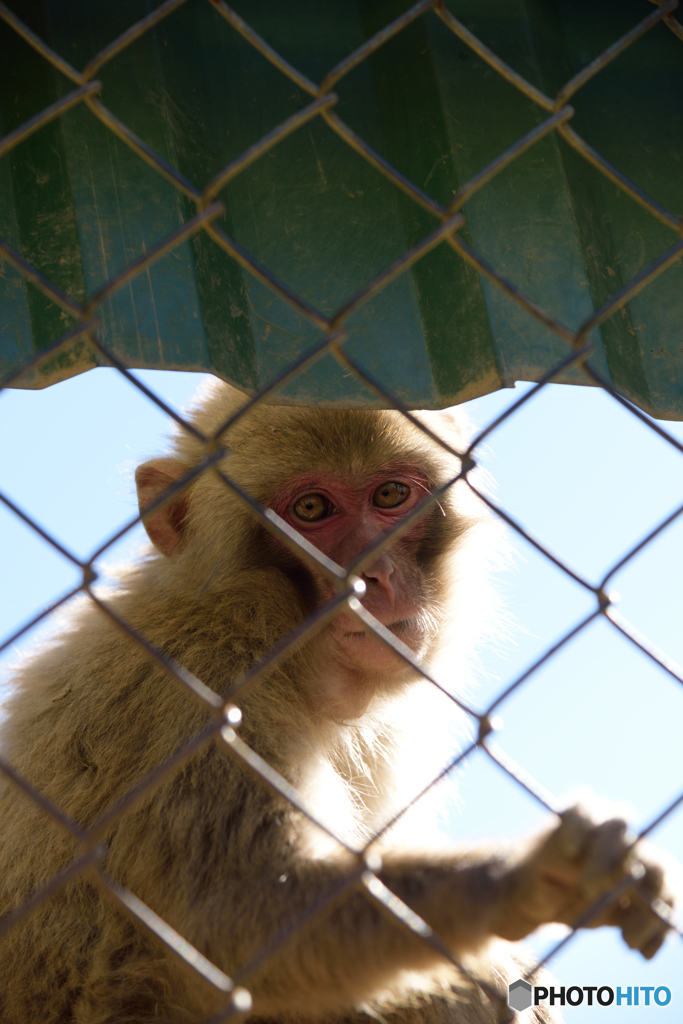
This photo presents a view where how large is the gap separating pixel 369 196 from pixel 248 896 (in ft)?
5.21

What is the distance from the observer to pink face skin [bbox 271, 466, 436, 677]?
109 inches

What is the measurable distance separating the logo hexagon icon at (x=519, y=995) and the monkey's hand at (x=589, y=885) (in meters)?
1.15

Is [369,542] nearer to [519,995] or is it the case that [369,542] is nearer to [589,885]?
[519,995]

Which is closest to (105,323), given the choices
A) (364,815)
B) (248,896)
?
(248,896)

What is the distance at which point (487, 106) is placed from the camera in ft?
7.70

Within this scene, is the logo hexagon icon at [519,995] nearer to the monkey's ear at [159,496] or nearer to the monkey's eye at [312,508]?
the monkey's eye at [312,508]

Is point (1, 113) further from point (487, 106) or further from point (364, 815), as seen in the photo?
point (364, 815)

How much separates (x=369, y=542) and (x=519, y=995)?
1.34 m

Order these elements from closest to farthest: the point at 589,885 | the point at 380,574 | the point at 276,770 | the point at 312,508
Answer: the point at 589,885, the point at 276,770, the point at 380,574, the point at 312,508

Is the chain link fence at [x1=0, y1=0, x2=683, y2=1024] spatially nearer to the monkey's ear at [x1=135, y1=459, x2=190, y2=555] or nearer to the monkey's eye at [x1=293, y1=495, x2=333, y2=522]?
the monkey's eye at [x1=293, y1=495, x2=333, y2=522]

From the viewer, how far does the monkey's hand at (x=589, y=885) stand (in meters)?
1.60

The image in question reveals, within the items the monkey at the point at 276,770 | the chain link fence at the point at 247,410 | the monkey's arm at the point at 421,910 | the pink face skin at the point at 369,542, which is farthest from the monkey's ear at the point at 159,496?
the chain link fence at the point at 247,410

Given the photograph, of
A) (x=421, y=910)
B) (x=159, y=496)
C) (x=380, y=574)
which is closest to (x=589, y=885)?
(x=421, y=910)

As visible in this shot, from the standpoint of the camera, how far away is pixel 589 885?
1.60m
